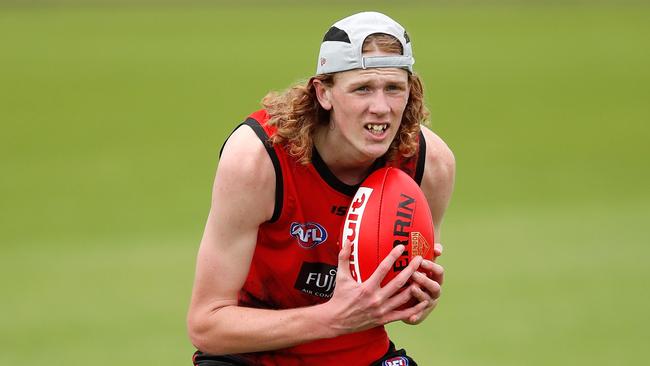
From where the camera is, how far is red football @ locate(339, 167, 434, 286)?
4789 mm

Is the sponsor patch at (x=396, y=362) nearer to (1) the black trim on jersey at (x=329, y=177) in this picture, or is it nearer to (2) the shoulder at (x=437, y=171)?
(2) the shoulder at (x=437, y=171)

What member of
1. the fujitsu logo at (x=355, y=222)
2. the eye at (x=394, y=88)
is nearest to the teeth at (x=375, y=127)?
the eye at (x=394, y=88)

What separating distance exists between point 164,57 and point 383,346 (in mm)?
14104

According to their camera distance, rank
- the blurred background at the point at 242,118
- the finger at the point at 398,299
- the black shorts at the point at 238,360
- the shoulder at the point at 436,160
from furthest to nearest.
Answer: the blurred background at the point at 242,118, the shoulder at the point at 436,160, the black shorts at the point at 238,360, the finger at the point at 398,299

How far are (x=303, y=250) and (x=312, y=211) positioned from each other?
0.18 meters

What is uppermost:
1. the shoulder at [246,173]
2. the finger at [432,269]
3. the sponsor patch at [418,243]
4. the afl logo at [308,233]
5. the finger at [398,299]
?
the shoulder at [246,173]

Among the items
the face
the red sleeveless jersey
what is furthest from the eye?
the red sleeveless jersey

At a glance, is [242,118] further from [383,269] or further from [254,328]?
[383,269]

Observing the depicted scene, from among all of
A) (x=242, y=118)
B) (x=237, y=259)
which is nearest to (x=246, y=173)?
(x=237, y=259)

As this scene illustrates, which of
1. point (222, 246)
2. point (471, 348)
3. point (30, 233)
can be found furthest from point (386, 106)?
point (30, 233)

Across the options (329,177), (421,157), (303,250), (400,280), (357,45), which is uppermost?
(357,45)

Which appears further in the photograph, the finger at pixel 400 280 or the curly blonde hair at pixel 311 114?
the curly blonde hair at pixel 311 114

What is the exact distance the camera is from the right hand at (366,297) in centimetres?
467

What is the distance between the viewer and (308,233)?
16.7ft
